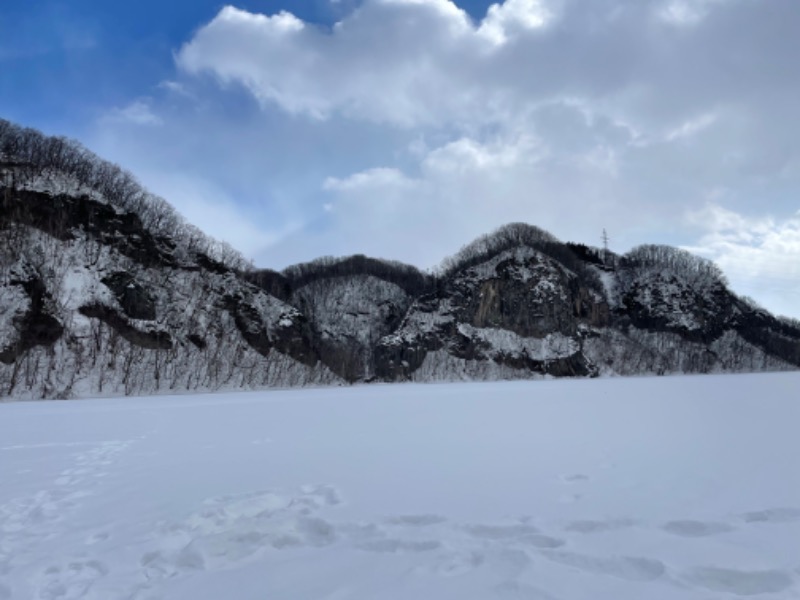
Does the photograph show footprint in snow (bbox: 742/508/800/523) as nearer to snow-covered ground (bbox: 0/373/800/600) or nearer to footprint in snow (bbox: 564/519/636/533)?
snow-covered ground (bbox: 0/373/800/600)

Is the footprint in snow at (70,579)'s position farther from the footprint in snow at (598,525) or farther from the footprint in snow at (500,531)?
the footprint in snow at (598,525)

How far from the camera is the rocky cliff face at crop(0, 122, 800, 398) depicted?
153 ft

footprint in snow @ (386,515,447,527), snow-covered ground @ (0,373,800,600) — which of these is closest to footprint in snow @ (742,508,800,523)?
snow-covered ground @ (0,373,800,600)

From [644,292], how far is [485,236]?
132 ft

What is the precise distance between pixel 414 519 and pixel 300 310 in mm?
87911

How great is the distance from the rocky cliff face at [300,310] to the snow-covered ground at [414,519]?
38639 millimetres

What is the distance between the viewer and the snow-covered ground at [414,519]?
333 centimetres

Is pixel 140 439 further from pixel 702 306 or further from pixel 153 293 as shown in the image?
pixel 702 306

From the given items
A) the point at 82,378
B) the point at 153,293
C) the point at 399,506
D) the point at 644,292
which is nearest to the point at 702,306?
the point at 644,292

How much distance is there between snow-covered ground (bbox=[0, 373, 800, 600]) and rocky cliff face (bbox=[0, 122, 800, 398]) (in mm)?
38639

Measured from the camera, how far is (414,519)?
15.3 feet

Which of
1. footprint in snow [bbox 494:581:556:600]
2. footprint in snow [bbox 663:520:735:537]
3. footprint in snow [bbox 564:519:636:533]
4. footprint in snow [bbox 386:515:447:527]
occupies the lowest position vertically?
footprint in snow [bbox 386:515:447:527]

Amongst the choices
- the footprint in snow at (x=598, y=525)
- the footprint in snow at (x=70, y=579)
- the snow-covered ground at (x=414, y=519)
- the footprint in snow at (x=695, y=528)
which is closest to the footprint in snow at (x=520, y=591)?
the snow-covered ground at (x=414, y=519)

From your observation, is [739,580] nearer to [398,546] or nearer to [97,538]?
[398,546]
